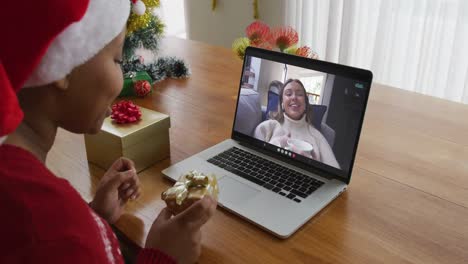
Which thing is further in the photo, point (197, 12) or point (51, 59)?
point (197, 12)

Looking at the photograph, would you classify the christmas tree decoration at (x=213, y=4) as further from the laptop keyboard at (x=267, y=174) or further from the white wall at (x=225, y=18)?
the laptop keyboard at (x=267, y=174)

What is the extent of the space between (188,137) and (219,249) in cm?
45

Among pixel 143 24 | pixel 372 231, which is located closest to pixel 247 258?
pixel 372 231

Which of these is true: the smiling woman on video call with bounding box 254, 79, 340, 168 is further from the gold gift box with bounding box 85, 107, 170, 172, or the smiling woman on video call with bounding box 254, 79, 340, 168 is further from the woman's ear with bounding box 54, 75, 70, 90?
the woman's ear with bounding box 54, 75, 70, 90

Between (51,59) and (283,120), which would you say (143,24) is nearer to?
(283,120)

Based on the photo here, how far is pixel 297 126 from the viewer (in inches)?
37.7

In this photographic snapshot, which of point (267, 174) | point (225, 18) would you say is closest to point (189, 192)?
point (267, 174)

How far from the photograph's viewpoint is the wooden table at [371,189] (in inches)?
30.0

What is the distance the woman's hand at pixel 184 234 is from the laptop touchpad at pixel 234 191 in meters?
0.12

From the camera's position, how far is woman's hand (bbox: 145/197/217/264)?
0.74 m

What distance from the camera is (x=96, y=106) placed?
0.65m

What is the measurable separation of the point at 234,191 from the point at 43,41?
0.51 metres

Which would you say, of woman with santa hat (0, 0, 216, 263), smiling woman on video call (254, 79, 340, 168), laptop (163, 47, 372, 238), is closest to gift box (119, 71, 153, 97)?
laptop (163, 47, 372, 238)

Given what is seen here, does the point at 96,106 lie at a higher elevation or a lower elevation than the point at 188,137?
higher
